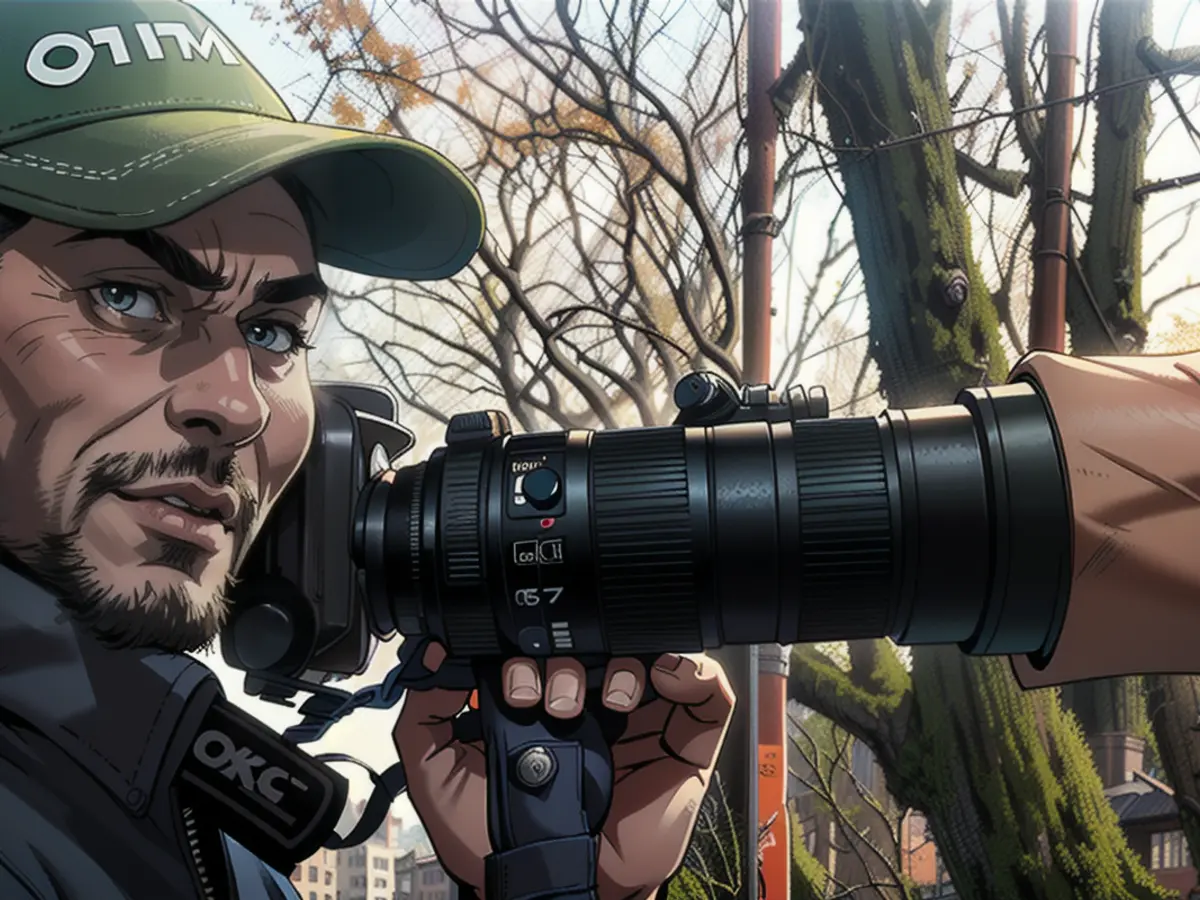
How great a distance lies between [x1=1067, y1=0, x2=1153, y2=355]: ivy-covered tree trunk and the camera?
24.2 inches

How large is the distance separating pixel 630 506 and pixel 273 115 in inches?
18.2

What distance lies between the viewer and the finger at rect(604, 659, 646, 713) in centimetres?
71

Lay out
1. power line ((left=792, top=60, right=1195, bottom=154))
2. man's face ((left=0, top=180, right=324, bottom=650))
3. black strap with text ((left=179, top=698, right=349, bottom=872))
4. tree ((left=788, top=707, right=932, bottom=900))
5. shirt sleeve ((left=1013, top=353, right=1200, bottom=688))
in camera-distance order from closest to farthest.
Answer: shirt sleeve ((left=1013, top=353, right=1200, bottom=688)), man's face ((left=0, top=180, right=324, bottom=650)), black strap with text ((left=179, top=698, right=349, bottom=872)), power line ((left=792, top=60, right=1195, bottom=154)), tree ((left=788, top=707, right=932, bottom=900))

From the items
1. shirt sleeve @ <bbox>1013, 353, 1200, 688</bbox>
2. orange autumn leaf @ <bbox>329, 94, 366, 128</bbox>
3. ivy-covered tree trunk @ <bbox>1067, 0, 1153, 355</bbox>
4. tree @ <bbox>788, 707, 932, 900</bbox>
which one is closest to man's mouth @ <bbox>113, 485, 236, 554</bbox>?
orange autumn leaf @ <bbox>329, 94, 366, 128</bbox>

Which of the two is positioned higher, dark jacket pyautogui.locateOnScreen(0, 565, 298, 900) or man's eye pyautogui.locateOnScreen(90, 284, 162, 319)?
man's eye pyautogui.locateOnScreen(90, 284, 162, 319)

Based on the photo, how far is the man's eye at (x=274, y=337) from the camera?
0.78m

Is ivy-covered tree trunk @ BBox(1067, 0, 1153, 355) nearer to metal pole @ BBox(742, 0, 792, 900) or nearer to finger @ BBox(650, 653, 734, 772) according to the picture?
metal pole @ BBox(742, 0, 792, 900)

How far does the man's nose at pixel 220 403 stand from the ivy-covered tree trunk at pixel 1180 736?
108 cm

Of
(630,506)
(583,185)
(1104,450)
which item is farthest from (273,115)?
(1104,450)

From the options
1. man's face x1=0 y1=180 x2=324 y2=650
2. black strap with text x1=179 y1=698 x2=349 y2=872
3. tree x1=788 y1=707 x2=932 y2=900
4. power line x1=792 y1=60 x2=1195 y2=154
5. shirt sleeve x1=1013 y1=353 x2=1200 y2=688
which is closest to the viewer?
shirt sleeve x1=1013 y1=353 x2=1200 y2=688

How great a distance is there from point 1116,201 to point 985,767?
76 centimetres

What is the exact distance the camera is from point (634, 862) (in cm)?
83

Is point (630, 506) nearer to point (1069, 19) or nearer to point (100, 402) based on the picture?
point (100, 402)

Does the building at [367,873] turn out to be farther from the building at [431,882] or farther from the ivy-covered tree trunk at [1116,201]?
the ivy-covered tree trunk at [1116,201]
